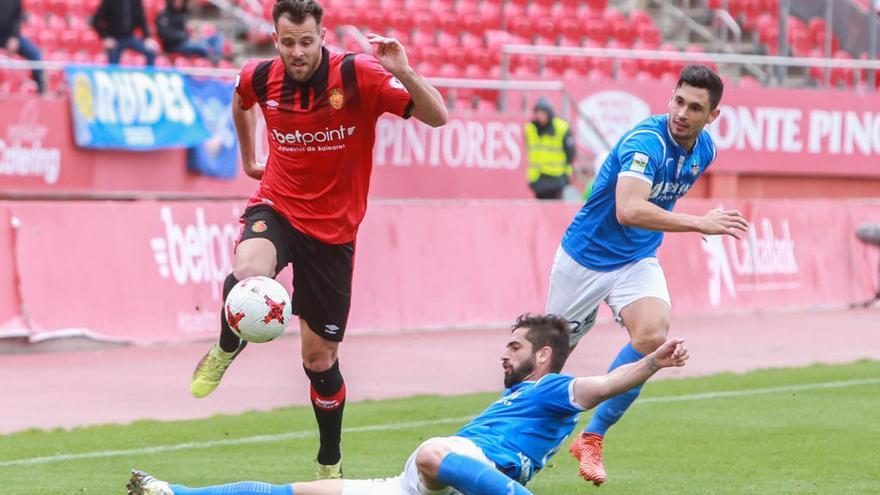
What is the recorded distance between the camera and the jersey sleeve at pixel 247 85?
28.2 ft

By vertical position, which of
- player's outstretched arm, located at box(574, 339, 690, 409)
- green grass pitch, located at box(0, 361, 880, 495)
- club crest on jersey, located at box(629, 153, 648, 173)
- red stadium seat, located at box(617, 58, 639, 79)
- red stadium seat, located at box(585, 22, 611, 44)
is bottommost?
green grass pitch, located at box(0, 361, 880, 495)

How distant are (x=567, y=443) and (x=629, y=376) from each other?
4.10 metres

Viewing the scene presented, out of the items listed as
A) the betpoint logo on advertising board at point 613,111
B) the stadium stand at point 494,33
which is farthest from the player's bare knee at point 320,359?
the betpoint logo on advertising board at point 613,111

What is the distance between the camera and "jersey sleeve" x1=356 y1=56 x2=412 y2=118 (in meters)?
8.27

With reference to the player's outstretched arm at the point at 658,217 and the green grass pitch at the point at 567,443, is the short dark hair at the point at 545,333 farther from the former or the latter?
the green grass pitch at the point at 567,443

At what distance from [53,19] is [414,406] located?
36.8 feet

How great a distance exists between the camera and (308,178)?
Result: 8.54m

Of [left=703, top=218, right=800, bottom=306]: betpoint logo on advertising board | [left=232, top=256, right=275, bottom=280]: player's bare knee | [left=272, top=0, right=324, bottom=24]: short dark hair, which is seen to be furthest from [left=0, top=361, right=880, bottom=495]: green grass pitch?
[left=703, top=218, right=800, bottom=306]: betpoint logo on advertising board

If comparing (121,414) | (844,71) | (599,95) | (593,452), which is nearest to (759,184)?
(844,71)

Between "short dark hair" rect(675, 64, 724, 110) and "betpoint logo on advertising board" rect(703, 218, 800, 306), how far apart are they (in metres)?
10.8

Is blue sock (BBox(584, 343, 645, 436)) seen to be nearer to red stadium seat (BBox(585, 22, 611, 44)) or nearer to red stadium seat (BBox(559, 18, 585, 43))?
red stadium seat (BBox(559, 18, 585, 43))

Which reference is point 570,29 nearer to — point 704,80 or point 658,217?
point 704,80

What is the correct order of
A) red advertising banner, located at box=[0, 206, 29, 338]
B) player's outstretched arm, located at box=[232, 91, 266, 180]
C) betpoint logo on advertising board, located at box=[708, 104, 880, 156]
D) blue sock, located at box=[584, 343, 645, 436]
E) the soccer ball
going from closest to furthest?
the soccer ball, player's outstretched arm, located at box=[232, 91, 266, 180], blue sock, located at box=[584, 343, 645, 436], red advertising banner, located at box=[0, 206, 29, 338], betpoint logo on advertising board, located at box=[708, 104, 880, 156]

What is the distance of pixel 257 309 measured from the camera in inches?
313
